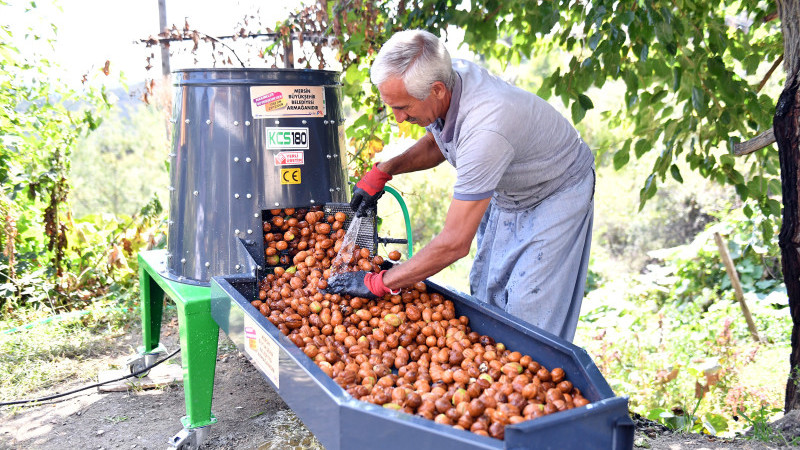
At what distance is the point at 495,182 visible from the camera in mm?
2311

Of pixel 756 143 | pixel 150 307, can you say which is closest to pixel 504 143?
pixel 756 143

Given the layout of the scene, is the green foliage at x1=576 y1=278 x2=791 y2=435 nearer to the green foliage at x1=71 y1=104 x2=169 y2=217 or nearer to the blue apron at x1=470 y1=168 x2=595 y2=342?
the blue apron at x1=470 y1=168 x2=595 y2=342

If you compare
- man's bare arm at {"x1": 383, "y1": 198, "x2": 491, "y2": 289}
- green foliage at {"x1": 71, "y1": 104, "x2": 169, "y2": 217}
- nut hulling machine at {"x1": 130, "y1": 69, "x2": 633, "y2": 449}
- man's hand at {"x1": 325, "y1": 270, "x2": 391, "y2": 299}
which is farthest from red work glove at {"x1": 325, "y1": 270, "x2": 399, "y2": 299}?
green foliage at {"x1": 71, "y1": 104, "x2": 169, "y2": 217}

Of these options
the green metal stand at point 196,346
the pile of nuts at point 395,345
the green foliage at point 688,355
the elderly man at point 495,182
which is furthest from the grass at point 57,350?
the green foliage at point 688,355

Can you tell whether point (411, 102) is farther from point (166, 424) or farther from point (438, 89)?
point (166, 424)

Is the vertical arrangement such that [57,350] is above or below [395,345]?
below

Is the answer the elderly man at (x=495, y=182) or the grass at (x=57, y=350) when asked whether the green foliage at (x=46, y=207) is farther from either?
the elderly man at (x=495, y=182)

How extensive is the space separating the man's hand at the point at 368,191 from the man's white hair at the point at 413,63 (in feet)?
2.12

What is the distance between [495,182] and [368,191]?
77 cm

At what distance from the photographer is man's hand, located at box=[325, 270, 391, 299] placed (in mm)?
2486

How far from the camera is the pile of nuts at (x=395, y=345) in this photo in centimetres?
178

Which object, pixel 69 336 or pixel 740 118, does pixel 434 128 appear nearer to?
pixel 740 118

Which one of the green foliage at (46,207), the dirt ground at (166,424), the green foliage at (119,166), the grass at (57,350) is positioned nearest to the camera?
the dirt ground at (166,424)

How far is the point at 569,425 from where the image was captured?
152 cm
